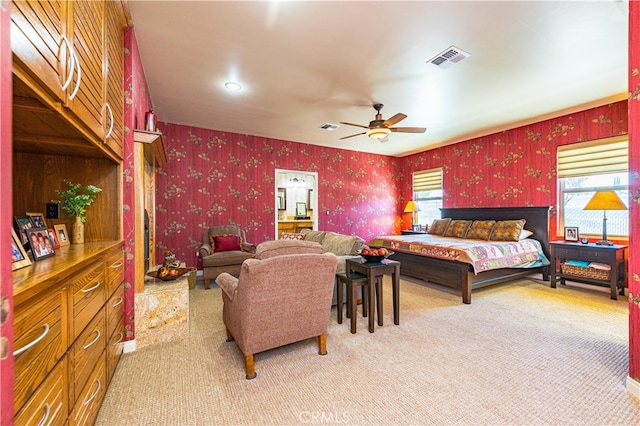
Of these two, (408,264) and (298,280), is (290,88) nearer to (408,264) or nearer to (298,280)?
(298,280)

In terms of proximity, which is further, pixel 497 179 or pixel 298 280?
pixel 497 179

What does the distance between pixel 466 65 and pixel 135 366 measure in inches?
161

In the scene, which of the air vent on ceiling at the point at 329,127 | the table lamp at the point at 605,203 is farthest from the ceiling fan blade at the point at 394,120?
the table lamp at the point at 605,203

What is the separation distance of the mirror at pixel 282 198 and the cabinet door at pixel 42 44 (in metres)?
6.06

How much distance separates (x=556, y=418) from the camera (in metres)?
1.52

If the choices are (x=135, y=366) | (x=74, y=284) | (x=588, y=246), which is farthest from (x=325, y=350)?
(x=588, y=246)

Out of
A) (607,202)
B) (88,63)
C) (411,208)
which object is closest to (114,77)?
(88,63)

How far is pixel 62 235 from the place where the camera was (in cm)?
184

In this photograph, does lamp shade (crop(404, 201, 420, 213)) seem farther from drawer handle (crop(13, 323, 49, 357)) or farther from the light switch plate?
drawer handle (crop(13, 323, 49, 357))

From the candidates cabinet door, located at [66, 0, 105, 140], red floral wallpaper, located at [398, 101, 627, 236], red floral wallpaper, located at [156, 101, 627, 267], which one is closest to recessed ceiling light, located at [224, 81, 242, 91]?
cabinet door, located at [66, 0, 105, 140]

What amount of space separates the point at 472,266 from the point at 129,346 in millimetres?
3724

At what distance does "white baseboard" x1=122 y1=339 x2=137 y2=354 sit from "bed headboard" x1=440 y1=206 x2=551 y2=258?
570 centimetres

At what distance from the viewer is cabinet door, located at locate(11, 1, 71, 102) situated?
2.72ft

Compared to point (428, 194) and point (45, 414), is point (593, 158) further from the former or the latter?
point (45, 414)
